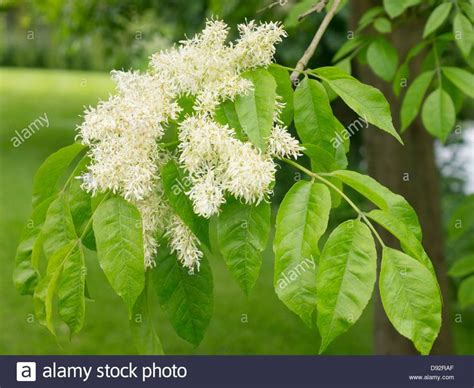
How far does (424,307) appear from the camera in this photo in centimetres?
120

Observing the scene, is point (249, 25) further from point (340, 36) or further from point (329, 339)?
point (340, 36)

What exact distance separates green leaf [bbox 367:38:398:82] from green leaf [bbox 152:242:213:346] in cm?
116

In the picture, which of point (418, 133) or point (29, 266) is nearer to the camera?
point (29, 266)

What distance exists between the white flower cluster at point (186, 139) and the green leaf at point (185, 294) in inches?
1.5

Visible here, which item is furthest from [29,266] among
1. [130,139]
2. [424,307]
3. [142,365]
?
[142,365]

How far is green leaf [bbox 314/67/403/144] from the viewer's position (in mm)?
1427

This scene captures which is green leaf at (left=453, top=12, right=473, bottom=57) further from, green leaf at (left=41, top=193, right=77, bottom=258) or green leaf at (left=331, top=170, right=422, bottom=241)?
green leaf at (left=41, top=193, right=77, bottom=258)

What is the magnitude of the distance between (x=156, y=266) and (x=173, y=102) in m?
0.32

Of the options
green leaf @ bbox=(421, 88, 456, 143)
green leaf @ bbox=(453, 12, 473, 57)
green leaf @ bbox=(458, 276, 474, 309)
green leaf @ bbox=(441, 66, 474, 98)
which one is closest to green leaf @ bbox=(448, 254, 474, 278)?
green leaf @ bbox=(458, 276, 474, 309)

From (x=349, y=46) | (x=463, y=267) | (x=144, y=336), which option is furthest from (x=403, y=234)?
(x=463, y=267)

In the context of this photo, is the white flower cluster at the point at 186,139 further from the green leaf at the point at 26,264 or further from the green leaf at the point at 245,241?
the green leaf at the point at 26,264

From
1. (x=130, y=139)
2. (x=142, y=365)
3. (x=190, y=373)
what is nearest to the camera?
(x=130, y=139)

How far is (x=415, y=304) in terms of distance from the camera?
121 cm

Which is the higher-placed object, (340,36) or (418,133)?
(340,36)
